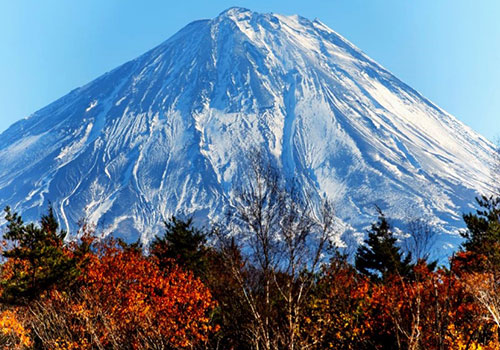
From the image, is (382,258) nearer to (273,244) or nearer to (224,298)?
(224,298)

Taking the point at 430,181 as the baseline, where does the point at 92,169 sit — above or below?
below

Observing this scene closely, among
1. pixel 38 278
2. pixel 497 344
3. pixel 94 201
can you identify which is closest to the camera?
pixel 497 344

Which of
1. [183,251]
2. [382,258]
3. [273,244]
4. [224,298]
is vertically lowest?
[224,298]

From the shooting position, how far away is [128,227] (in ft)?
536

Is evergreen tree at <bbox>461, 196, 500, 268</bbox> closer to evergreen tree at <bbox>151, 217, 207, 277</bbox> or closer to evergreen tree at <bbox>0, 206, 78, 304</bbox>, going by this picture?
evergreen tree at <bbox>151, 217, 207, 277</bbox>

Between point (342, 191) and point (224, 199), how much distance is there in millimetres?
46901

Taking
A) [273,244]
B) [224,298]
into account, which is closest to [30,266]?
[224,298]

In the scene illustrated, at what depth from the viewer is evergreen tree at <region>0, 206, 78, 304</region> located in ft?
55.8

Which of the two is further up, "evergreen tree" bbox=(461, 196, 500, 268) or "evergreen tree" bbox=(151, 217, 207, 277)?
"evergreen tree" bbox=(461, 196, 500, 268)

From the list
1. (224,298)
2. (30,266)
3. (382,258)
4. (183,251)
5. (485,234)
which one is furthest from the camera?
(382,258)

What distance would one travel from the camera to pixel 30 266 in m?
18.0

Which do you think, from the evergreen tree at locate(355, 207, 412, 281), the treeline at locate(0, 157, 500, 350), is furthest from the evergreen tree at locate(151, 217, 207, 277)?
the evergreen tree at locate(355, 207, 412, 281)

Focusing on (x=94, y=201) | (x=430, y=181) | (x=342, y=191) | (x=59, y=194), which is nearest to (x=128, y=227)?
(x=94, y=201)

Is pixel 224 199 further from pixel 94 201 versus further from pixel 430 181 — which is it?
pixel 430 181
